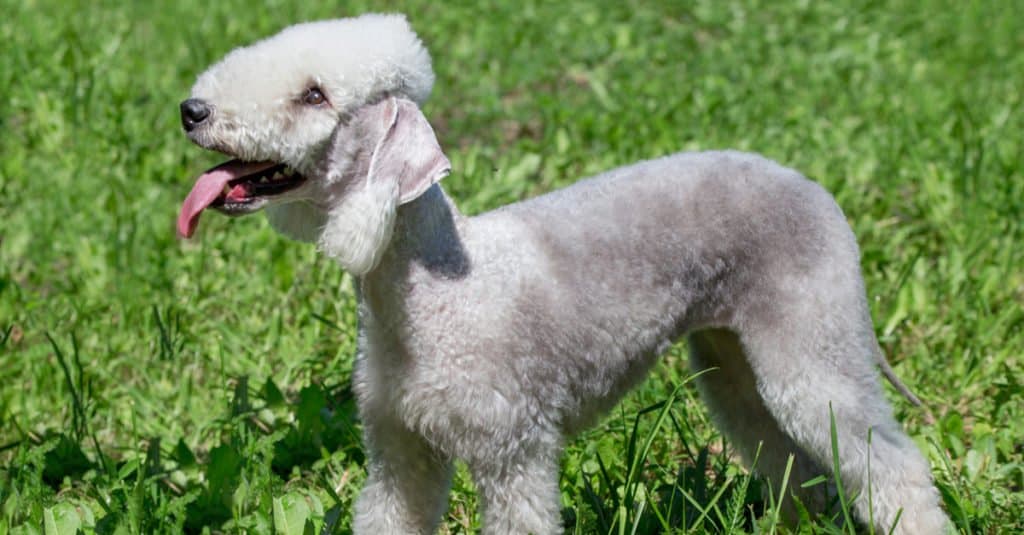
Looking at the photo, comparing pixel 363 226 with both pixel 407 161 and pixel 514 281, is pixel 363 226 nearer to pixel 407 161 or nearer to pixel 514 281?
pixel 407 161

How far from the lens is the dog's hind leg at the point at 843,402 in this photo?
312cm

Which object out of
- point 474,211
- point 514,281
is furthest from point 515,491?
point 474,211

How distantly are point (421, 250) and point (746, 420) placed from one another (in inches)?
48.1

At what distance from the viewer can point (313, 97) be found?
261 centimetres

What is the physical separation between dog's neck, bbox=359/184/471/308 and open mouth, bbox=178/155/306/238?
0.84ft

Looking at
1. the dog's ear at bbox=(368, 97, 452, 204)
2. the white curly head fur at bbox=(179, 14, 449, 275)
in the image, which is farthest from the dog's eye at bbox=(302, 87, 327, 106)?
the dog's ear at bbox=(368, 97, 452, 204)

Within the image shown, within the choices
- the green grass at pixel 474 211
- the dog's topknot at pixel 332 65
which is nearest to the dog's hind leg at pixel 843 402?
the green grass at pixel 474 211

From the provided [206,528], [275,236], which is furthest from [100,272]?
[206,528]

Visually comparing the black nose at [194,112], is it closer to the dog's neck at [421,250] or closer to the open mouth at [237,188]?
the open mouth at [237,188]

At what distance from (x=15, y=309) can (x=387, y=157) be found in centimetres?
264

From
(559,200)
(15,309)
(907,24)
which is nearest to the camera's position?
(559,200)

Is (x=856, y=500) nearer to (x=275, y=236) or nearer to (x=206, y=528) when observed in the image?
(x=206, y=528)

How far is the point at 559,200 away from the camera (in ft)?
10.1

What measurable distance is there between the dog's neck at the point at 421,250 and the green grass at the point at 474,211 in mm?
611
